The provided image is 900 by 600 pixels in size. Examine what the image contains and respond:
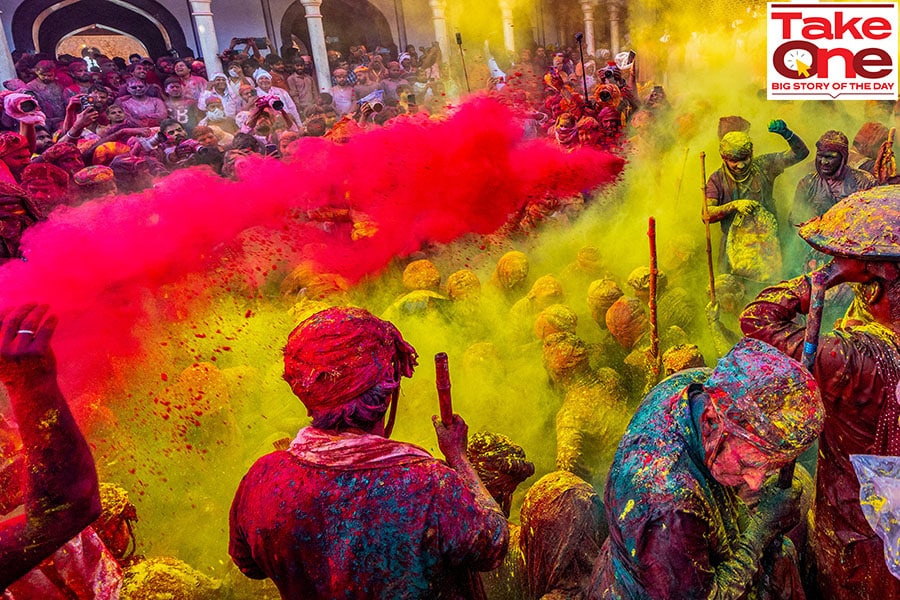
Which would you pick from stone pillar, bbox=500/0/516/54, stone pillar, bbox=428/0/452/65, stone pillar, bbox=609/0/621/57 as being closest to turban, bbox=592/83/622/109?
stone pillar, bbox=609/0/621/57

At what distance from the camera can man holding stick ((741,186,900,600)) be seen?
1.88 m

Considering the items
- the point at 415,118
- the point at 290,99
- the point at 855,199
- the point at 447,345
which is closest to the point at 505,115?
the point at 415,118

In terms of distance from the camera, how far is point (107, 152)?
4.53 meters

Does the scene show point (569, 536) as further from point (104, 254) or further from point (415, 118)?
point (415, 118)

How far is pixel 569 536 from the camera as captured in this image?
2740 mm

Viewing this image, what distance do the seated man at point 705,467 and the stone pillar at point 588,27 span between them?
5.71 meters

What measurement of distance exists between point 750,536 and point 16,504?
2627 millimetres

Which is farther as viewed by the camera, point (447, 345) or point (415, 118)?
point (415, 118)

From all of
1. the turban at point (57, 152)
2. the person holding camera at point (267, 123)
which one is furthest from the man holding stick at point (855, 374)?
the turban at point (57, 152)

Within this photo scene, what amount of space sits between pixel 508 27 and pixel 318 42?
199 cm

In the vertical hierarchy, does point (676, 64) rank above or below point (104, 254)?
above

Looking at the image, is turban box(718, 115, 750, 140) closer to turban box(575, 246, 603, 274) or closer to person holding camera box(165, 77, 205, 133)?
turban box(575, 246, 603, 274)

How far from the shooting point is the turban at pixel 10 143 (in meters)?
4.01

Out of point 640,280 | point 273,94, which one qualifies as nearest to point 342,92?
point 273,94
